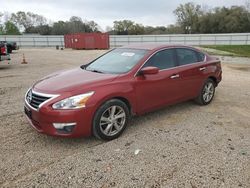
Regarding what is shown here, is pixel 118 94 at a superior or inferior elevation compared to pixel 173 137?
superior

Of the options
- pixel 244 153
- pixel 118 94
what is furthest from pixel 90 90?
pixel 244 153

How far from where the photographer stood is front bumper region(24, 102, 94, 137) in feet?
11.4

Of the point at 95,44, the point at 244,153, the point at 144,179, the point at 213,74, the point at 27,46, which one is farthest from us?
the point at 27,46

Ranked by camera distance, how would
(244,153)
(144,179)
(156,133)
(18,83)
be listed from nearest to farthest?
1. (144,179)
2. (244,153)
3. (156,133)
4. (18,83)

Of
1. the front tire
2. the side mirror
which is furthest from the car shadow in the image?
the side mirror

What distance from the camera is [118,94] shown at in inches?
154

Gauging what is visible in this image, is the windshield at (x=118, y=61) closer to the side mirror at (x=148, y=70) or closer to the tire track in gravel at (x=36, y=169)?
the side mirror at (x=148, y=70)

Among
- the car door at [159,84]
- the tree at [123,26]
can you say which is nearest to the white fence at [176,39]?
the car door at [159,84]

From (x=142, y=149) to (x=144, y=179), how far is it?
0.74 metres

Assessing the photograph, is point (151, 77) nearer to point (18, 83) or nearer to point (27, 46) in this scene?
point (18, 83)

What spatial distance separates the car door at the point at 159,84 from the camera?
169 inches

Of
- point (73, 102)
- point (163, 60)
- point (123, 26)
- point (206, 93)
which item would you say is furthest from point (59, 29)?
point (73, 102)

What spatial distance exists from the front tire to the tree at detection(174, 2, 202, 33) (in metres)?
74.7

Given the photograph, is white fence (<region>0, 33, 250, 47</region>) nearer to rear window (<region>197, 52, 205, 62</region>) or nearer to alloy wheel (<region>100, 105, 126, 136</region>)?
rear window (<region>197, 52, 205, 62</region>)
